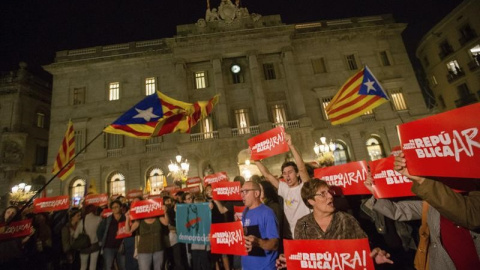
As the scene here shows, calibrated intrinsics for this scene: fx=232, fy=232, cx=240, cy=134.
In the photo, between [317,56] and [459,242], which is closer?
[459,242]

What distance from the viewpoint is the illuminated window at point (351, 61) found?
76.8 ft

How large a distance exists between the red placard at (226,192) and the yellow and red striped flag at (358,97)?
4.08 metres

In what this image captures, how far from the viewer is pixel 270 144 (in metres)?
5.07

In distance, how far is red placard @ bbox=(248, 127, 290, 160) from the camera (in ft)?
15.8

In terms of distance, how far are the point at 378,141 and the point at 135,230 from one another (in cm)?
2224

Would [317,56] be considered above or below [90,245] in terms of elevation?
above

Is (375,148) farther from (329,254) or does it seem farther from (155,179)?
(329,254)

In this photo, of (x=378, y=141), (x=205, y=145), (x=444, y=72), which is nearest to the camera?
(x=205, y=145)

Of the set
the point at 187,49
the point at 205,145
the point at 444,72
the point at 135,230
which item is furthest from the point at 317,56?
the point at 135,230

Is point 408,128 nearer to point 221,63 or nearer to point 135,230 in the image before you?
Result: point 135,230

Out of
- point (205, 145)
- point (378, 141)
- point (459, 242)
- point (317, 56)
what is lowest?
point (459, 242)

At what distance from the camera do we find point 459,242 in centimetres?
222

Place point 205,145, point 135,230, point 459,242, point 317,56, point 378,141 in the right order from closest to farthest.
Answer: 1. point 459,242
2. point 135,230
3. point 205,145
4. point 378,141
5. point 317,56

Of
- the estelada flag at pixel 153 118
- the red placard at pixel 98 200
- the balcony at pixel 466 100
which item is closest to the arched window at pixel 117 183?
the red placard at pixel 98 200
